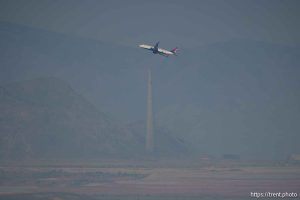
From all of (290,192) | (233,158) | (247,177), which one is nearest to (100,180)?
(247,177)

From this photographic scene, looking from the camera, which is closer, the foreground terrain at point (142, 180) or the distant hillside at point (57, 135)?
the foreground terrain at point (142, 180)

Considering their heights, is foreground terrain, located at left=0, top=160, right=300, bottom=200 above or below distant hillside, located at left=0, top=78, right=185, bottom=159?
below

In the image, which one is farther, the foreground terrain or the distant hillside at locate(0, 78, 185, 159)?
the distant hillside at locate(0, 78, 185, 159)

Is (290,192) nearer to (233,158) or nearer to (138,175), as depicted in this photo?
(138,175)

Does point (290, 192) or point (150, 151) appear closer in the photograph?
point (290, 192)

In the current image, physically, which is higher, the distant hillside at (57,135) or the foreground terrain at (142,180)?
the distant hillside at (57,135)
